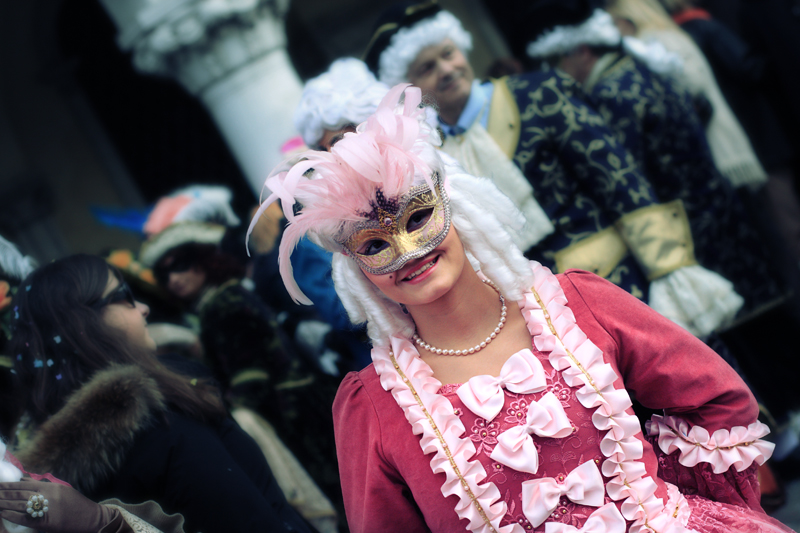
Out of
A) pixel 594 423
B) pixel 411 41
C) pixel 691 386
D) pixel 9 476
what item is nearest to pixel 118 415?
pixel 9 476

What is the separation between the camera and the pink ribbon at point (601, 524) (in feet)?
4.56

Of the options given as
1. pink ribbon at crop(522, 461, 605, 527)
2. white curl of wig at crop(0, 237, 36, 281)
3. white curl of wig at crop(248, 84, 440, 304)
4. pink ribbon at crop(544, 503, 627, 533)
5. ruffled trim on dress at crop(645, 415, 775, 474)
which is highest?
white curl of wig at crop(0, 237, 36, 281)

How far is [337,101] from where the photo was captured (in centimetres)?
208

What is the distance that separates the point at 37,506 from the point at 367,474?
67 centimetres

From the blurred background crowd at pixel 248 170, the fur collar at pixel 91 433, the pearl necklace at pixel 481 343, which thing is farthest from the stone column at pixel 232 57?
the pearl necklace at pixel 481 343

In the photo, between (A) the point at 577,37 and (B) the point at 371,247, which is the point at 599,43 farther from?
(B) the point at 371,247

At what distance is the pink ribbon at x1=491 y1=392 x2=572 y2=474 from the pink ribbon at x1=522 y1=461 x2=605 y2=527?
0.13 ft

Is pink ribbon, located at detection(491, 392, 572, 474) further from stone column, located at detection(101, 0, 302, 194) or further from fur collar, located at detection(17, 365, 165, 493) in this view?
stone column, located at detection(101, 0, 302, 194)

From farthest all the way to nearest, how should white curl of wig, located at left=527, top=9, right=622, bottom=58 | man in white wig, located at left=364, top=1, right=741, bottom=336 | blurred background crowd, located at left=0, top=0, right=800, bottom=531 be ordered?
1. white curl of wig, located at left=527, top=9, right=622, bottom=58
2. blurred background crowd, located at left=0, top=0, right=800, bottom=531
3. man in white wig, located at left=364, top=1, right=741, bottom=336

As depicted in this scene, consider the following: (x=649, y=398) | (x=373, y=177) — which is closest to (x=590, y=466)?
(x=649, y=398)

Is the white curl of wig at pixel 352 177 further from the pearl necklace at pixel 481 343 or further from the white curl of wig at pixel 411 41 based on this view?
the white curl of wig at pixel 411 41

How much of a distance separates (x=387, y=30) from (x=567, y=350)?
1459 mm

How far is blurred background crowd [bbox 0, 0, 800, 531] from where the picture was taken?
2754 mm

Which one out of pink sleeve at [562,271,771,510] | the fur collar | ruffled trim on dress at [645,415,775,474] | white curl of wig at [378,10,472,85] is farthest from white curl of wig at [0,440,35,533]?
white curl of wig at [378,10,472,85]
